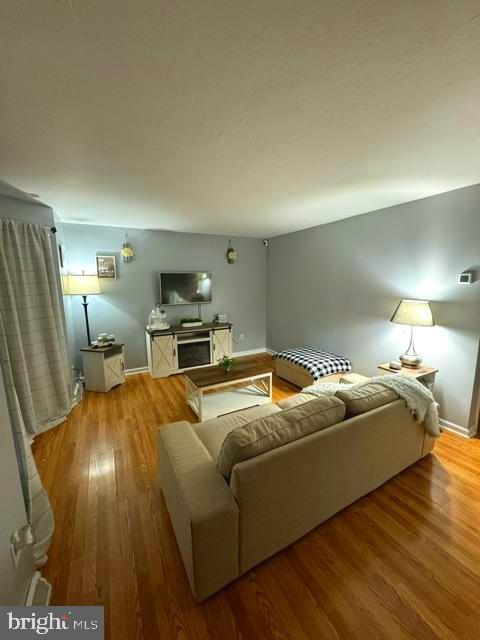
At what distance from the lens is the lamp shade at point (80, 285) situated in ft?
10.8

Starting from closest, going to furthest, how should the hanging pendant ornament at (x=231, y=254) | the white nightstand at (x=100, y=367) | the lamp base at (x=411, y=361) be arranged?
the lamp base at (x=411, y=361) → the white nightstand at (x=100, y=367) → the hanging pendant ornament at (x=231, y=254)

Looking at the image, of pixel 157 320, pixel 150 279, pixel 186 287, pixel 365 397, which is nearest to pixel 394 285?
pixel 365 397

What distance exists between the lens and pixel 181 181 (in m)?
2.11

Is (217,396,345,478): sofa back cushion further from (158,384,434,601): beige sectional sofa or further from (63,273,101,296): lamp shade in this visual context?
(63,273,101,296): lamp shade

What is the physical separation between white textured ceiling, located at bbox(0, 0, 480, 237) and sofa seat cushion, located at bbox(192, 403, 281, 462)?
189cm

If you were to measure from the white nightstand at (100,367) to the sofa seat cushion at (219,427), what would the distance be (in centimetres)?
215

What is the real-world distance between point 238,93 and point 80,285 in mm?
3118

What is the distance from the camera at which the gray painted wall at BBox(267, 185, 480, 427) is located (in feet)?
7.90

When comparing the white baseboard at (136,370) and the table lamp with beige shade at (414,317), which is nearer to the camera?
the table lamp with beige shade at (414,317)

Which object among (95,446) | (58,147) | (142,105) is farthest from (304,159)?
(95,446)

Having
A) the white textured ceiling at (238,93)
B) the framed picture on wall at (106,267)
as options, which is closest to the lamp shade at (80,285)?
the framed picture on wall at (106,267)

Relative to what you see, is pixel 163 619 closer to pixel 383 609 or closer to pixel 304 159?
pixel 383 609

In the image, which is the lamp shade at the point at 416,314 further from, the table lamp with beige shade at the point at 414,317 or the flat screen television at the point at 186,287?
the flat screen television at the point at 186,287

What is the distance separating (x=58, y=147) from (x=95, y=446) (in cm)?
242
